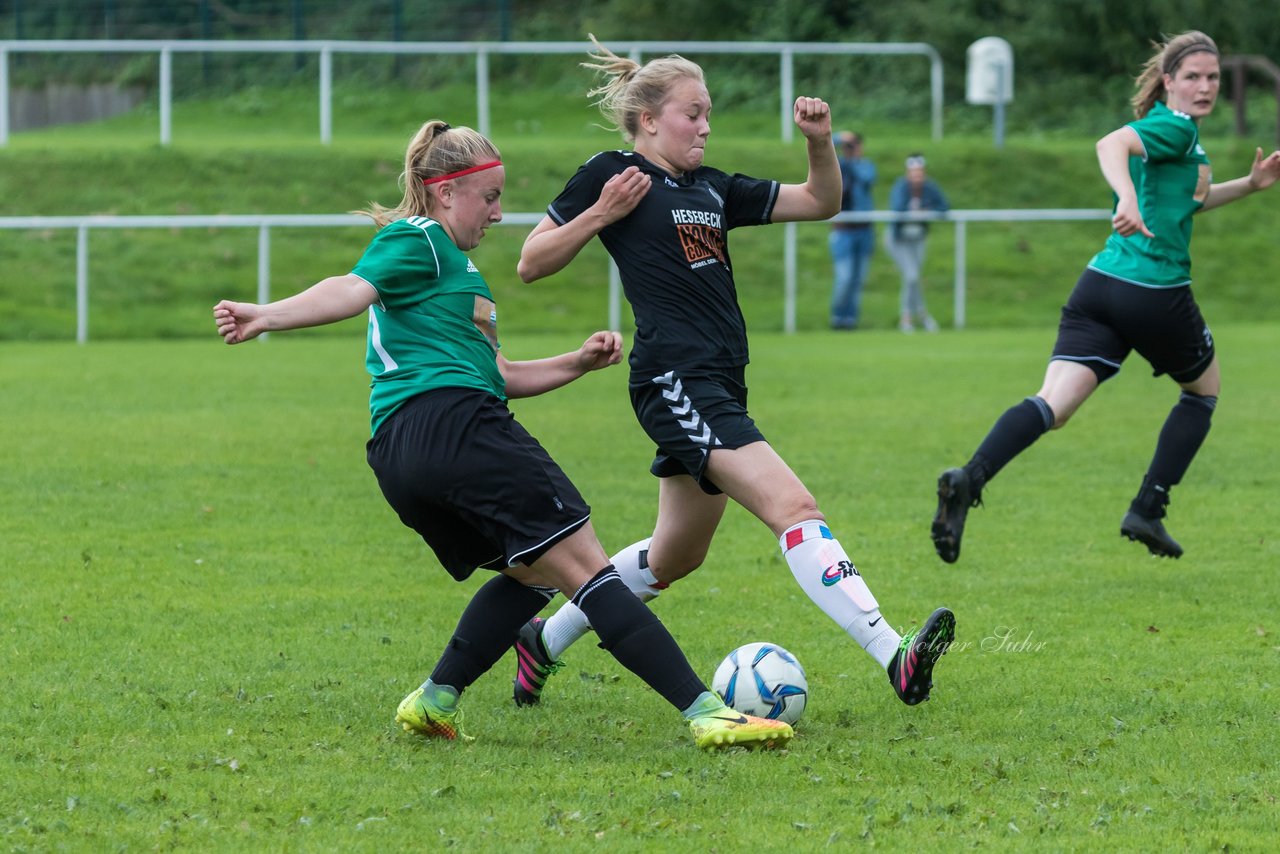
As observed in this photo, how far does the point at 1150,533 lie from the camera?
23.7ft

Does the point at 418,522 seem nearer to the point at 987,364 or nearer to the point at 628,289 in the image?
the point at 628,289

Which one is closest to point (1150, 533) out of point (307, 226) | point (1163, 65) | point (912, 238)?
point (1163, 65)

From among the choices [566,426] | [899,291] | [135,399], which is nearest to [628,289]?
[566,426]

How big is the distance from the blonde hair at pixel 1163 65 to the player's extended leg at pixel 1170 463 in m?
1.09

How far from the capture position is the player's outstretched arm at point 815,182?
5.07m

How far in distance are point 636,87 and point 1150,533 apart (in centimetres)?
325

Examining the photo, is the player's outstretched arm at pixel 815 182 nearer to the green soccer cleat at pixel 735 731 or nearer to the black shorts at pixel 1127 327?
the green soccer cleat at pixel 735 731

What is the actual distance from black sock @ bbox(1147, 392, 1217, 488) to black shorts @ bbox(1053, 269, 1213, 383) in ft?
0.81

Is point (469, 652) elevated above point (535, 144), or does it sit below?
below

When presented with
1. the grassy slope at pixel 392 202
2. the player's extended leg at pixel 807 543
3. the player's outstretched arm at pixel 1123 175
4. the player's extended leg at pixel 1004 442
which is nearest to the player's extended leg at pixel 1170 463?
the player's extended leg at pixel 1004 442

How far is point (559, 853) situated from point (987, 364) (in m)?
12.7

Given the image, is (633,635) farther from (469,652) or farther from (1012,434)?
(1012,434)

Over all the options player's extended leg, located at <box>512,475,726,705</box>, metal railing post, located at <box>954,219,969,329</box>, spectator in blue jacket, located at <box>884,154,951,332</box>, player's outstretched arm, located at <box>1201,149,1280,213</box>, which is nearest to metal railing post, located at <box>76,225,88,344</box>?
spectator in blue jacket, located at <box>884,154,951,332</box>

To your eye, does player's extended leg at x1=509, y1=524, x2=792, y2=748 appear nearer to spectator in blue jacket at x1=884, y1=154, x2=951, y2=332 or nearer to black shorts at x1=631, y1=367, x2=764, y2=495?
black shorts at x1=631, y1=367, x2=764, y2=495
